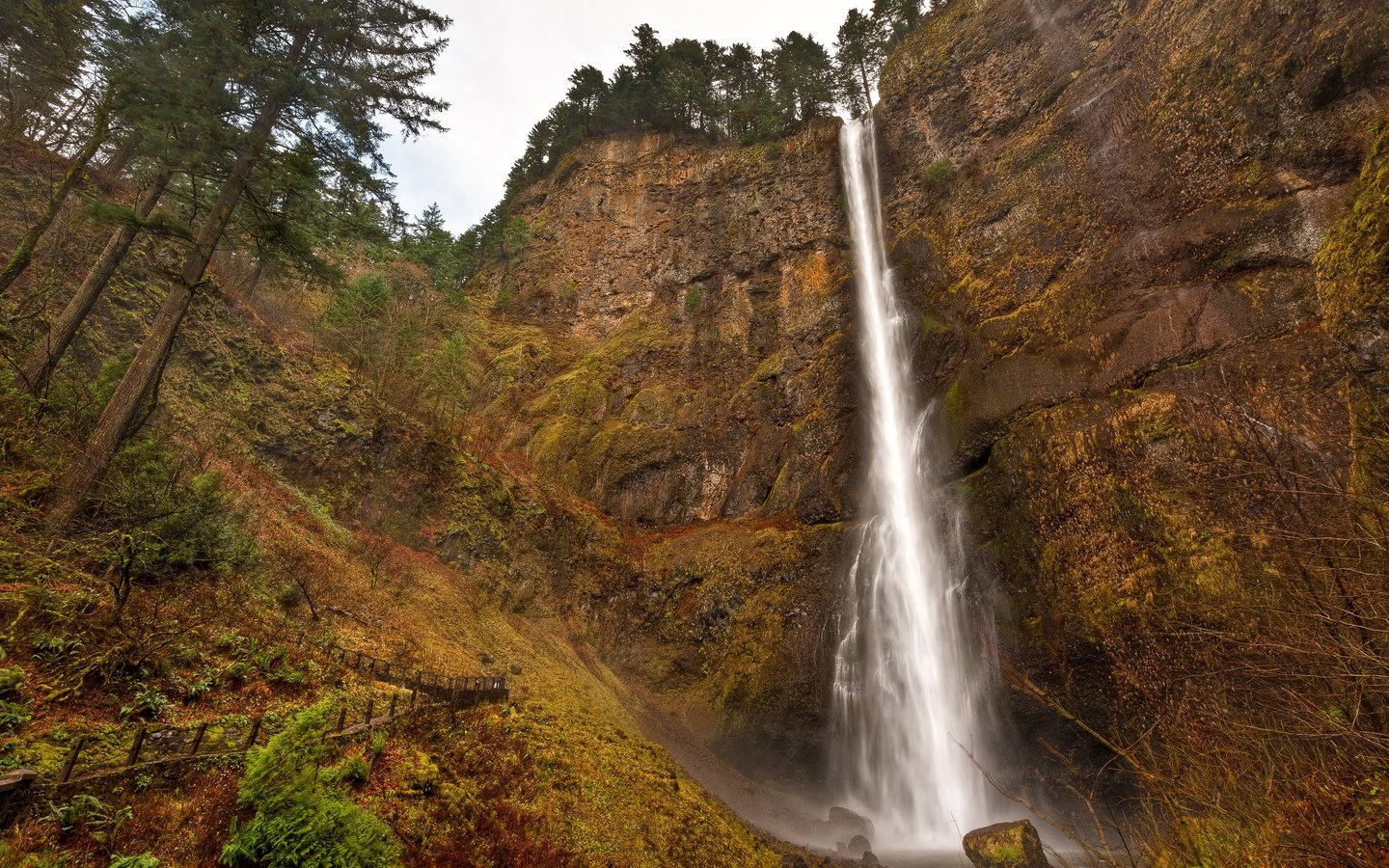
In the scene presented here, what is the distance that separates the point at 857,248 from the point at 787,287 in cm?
415

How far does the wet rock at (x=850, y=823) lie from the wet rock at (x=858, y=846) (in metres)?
0.73

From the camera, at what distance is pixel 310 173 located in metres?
10.4

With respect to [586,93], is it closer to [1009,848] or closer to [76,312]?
[76,312]

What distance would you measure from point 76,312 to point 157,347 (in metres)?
2.21

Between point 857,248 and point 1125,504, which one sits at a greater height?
point 857,248

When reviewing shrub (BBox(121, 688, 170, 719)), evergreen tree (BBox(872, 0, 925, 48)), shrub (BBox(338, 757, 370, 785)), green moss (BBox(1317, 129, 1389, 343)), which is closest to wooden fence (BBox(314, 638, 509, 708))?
shrub (BBox(338, 757, 370, 785))

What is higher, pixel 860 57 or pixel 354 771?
pixel 860 57

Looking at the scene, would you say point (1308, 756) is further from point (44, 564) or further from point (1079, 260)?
point (1079, 260)

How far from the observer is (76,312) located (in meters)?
A: 9.70

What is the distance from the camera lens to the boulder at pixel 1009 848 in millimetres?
10695

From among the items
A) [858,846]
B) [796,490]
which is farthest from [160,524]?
[796,490]

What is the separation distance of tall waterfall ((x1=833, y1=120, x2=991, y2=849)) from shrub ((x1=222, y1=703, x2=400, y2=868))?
14.3 metres

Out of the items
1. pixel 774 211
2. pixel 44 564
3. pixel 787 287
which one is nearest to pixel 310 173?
pixel 44 564

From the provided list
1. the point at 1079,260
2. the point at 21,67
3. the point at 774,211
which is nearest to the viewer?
the point at 21,67
